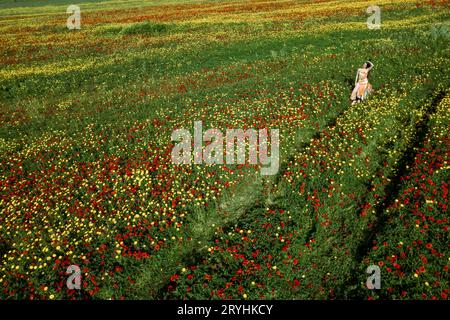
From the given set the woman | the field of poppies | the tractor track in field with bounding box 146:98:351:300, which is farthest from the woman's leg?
the tractor track in field with bounding box 146:98:351:300

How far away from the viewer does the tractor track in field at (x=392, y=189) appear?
7289 mm

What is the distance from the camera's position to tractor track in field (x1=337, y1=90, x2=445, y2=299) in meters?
7.29

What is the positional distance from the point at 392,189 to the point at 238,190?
4440 millimetres

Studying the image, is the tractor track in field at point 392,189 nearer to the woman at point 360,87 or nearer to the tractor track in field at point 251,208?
the tractor track in field at point 251,208

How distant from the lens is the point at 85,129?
14.5 metres

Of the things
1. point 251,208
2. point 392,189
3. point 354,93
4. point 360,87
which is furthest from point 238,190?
point 360,87

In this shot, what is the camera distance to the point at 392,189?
9047mm

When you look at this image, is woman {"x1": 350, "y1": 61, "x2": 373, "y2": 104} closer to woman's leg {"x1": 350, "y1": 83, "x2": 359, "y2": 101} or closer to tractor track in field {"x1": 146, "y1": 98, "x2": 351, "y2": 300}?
woman's leg {"x1": 350, "y1": 83, "x2": 359, "y2": 101}

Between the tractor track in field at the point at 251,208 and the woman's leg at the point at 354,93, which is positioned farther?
the woman's leg at the point at 354,93

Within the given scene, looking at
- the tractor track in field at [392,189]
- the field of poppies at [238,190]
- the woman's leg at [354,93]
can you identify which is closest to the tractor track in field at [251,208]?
the field of poppies at [238,190]

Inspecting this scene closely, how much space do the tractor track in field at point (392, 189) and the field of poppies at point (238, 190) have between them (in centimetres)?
5

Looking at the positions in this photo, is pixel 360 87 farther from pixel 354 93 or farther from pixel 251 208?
pixel 251 208

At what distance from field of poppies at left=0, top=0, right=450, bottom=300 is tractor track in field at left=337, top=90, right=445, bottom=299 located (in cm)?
5

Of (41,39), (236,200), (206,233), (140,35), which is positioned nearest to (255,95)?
(236,200)
